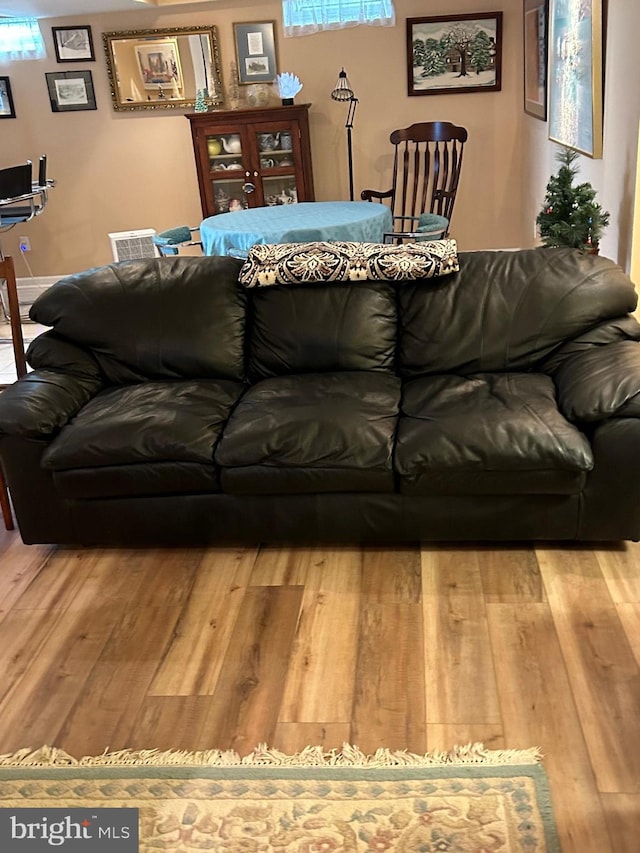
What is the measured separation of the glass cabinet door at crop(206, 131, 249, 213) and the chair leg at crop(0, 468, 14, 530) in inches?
131

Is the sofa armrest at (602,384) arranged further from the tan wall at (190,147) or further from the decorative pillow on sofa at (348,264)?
the tan wall at (190,147)

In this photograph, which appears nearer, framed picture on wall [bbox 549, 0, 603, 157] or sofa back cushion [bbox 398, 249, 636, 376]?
sofa back cushion [bbox 398, 249, 636, 376]

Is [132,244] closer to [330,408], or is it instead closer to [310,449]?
[330,408]

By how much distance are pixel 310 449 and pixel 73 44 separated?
4631 millimetres

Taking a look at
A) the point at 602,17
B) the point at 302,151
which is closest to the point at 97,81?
the point at 302,151

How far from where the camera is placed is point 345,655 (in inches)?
83.5

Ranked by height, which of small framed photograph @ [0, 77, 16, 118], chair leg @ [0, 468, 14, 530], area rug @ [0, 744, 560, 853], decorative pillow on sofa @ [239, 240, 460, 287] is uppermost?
small framed photograph @ [0, 77, 16, 118]

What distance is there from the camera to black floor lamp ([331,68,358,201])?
5430 mm

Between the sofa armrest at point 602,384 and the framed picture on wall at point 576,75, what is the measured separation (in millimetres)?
1249

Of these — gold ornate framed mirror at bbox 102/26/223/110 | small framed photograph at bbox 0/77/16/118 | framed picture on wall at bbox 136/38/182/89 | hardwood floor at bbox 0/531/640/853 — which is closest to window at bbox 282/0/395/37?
gold ornate framed mirror at bbox 102/26/223/110

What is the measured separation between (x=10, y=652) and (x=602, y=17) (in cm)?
327

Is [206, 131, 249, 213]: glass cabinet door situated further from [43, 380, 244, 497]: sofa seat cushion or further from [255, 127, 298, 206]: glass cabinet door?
[43, 380, 244, 497]: sofa seat cushion

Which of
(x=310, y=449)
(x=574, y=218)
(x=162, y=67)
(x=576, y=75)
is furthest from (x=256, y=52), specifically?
(x=310, y=449)

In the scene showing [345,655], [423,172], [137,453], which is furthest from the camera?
[423,172]
